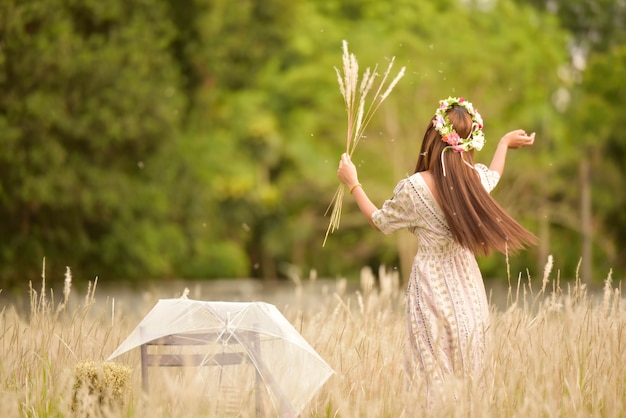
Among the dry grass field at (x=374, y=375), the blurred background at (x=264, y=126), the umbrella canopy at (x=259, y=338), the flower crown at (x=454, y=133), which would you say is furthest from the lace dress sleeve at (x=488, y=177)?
the blurred background at (x=264, y=126)

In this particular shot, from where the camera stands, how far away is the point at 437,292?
16.3 feet

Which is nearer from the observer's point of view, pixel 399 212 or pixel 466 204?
pixel 466 204

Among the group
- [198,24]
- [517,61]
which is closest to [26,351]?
[198,24]

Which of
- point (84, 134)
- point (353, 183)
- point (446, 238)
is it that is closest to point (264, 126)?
point (84, 134)

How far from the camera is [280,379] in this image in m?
4.25

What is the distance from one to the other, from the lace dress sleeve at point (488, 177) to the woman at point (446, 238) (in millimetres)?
170

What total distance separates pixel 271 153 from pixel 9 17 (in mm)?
14005

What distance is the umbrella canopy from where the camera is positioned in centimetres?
417

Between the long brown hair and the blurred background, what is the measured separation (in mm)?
9564

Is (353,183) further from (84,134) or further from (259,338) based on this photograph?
(84,134)

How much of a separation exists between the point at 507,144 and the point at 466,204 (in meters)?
0.84

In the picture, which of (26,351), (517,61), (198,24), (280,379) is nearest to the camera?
(280,379)

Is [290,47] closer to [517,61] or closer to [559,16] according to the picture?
[517,61]

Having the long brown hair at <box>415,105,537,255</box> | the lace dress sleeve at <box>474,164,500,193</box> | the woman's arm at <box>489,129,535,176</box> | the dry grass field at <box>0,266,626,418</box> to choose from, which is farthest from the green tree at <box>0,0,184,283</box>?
the long brown hair at <box>415,105,537,255</box>
